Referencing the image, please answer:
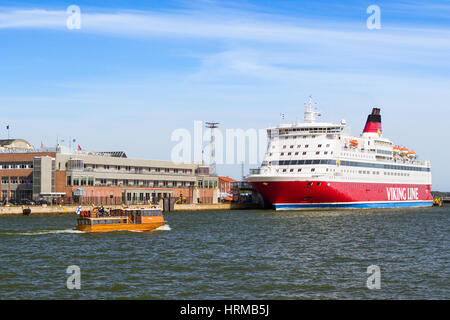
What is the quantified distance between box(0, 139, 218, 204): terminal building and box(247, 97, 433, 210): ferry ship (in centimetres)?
2375

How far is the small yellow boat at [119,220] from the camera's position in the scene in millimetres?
54688

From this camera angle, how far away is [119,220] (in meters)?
56.5

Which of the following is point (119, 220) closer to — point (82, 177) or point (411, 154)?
point (82, 177)

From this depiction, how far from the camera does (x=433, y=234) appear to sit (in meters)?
57.1

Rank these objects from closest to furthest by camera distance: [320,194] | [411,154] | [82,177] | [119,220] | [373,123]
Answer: [119,220] → [320,194] → [82,177] → [373,123] → [411,154]

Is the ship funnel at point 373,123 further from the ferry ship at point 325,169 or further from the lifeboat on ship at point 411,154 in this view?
the lifeboat on ship at point 411,154

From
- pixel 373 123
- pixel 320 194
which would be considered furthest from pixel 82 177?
pixel 373 123

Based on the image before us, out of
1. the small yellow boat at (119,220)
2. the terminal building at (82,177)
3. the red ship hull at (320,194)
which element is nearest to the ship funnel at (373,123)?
the red ship hull at (320,194)

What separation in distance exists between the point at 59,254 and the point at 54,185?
6192 cm

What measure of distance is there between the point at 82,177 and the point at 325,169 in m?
40.5

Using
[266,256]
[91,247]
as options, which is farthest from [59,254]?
[266,256]

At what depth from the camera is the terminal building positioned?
98312mm
